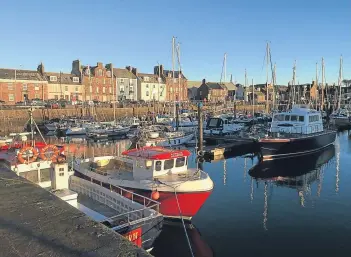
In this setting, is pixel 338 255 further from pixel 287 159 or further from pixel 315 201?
pixel 287 159

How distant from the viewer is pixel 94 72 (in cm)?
8375

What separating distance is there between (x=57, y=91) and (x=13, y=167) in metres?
68.6

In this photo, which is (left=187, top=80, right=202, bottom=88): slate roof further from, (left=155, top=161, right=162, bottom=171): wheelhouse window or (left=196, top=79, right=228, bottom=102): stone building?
(left=155, top=161, right=162, bottom=171): wheelhouse window

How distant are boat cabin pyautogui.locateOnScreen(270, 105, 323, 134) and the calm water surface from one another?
29.2 feet

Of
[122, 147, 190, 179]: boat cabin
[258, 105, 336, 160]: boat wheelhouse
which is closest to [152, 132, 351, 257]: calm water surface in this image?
[122, 147, 190, 179]: boat cabin

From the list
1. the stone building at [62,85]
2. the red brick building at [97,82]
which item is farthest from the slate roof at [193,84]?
the stone building at [62,85]

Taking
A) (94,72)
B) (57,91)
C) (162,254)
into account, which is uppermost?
(94,72)

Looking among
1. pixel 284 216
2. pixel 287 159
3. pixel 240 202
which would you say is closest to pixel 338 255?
pixel 284 216

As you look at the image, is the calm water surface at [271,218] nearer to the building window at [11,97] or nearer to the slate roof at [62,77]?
the building window at [11,97]

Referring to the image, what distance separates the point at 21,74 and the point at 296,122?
60274 mm

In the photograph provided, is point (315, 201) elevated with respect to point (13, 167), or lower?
lower

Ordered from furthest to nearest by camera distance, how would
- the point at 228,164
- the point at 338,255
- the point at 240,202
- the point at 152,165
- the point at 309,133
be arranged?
the point at 309,133, the point at 228,164, the point at 240,202, the point at 152,165, the point at 338,255

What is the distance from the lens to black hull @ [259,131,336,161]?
31172 millimetres

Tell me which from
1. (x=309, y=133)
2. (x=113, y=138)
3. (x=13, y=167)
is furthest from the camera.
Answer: (x=113, y=138)
